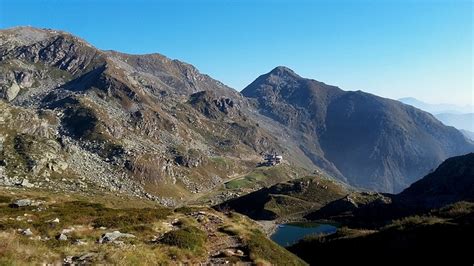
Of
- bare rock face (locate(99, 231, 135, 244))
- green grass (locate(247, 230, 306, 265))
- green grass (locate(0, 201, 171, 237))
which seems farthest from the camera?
green grass (locate(247, 230, 306, 265))

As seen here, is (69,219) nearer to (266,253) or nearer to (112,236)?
(112,236)

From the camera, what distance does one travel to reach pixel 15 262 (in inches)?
1000

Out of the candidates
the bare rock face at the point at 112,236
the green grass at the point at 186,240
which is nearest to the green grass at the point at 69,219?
the bare rock face at the point at 112,236

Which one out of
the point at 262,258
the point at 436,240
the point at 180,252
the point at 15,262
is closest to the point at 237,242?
the point at 262,258

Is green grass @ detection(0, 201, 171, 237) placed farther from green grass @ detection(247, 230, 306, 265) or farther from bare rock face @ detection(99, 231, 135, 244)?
green grass @ detection(247, 230, 306, 265)

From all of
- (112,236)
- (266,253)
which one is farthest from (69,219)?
(266,253)

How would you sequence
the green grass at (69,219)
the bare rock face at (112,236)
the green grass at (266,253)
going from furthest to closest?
the green grass at (266,253)
the green grass at (69,219)
the bare rock face at (112,236)

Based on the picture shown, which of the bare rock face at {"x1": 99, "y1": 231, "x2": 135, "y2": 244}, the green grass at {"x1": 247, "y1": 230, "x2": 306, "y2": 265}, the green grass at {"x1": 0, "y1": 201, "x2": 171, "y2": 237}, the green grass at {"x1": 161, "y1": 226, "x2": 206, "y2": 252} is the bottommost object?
the green grass at {"x1": 247, "y1": 230, "x2": 306, "y2": 265}

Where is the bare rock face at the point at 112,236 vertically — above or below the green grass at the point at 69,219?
below

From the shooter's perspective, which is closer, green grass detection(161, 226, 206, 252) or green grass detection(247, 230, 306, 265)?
green grass detection(161, 226, 206, 252)

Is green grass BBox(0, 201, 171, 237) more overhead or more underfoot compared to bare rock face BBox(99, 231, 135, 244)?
more overhead

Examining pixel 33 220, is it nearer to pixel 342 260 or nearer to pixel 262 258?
pixel 262 258

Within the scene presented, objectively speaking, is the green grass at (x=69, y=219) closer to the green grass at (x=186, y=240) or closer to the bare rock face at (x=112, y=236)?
the bare rock face at (x=112, y=236)

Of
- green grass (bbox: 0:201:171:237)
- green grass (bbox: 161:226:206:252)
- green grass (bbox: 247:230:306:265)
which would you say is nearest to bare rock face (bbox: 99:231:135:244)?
green grass (bbox: 0:201:171:237)
